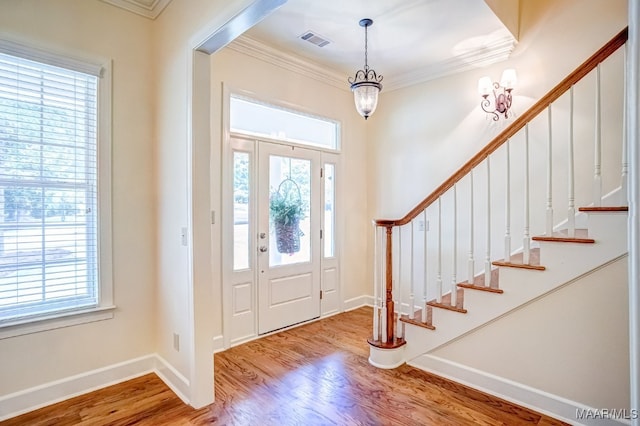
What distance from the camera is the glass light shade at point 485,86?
3.43 m

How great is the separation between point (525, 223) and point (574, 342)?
0.96m

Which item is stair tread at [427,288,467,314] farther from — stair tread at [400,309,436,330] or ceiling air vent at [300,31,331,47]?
ceiling air vent at [300,31,331,47]

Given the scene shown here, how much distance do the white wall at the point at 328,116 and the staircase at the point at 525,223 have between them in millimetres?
872

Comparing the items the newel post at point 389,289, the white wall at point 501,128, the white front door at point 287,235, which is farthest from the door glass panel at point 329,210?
the newel post at point 389,289

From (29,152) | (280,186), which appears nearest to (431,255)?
(280,186)

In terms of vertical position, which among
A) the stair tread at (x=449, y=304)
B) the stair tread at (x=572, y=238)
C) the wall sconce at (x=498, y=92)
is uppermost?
the wall sconce at (x=498, y=92)

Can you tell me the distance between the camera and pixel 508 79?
130 inches

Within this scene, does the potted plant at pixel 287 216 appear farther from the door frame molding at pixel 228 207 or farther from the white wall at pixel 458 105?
the white wall at pixel 458 105

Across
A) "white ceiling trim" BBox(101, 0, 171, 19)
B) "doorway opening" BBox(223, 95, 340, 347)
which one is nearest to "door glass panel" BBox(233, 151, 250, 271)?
"doorway opening" BBox(223, 95, 340, 347)

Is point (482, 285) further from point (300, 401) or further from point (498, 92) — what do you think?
point (498, 92)

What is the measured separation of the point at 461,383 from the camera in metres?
2.70

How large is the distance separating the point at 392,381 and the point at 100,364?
7.47 ft

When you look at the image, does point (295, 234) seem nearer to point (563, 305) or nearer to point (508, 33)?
point (563, 305)

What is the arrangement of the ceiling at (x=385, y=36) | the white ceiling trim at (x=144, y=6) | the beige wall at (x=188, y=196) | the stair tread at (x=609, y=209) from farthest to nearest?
the ceiling at (x=385, y=36) → the white ceiling trim at (x=144, y=6) → the beige wall at (x=188, y=196) → the stair tread at (x=609, y=209)
